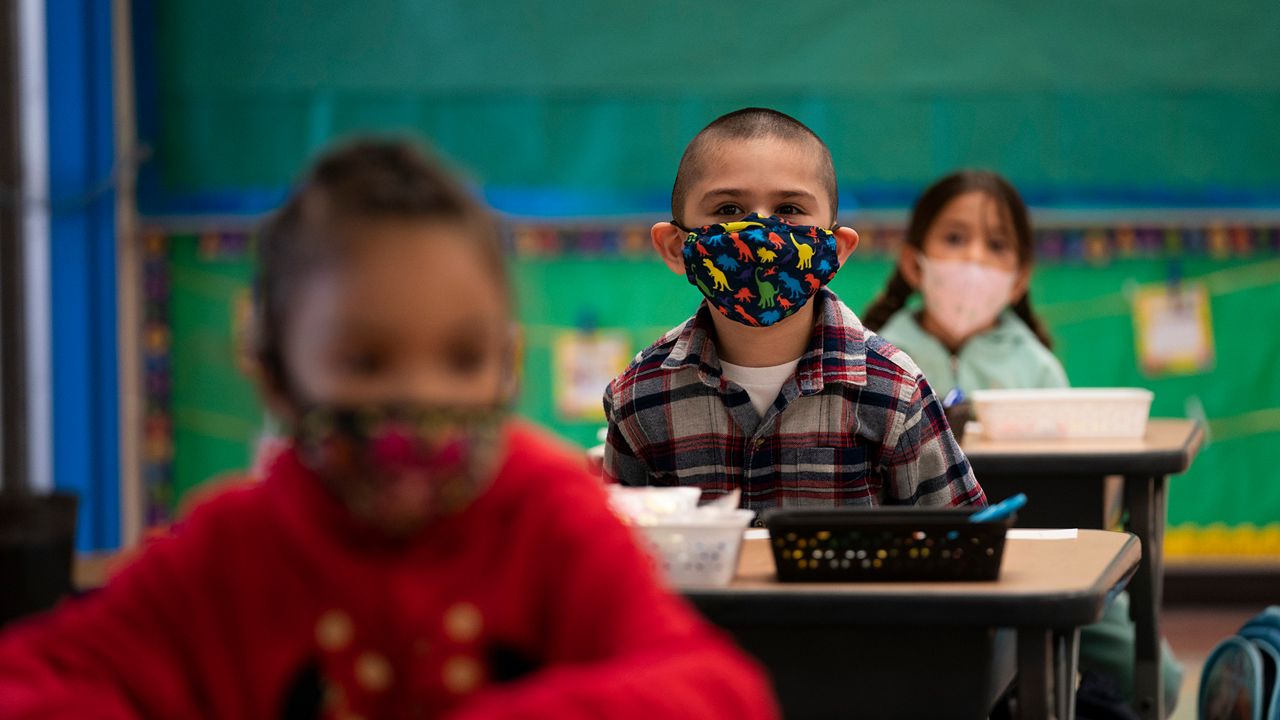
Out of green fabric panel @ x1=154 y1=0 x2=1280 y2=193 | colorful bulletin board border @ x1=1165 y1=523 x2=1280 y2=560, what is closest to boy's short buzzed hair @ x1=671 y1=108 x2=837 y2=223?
green fabric panel @ x1=154 y1=0 x2=1280 y2=193

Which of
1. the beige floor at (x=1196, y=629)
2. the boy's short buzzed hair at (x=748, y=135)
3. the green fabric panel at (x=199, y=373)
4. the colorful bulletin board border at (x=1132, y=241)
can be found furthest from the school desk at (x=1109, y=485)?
the green fabric panel at (x=199, y=373)

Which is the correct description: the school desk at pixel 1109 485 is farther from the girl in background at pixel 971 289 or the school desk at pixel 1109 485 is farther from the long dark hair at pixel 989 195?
the long dark hair at pixel 989 195

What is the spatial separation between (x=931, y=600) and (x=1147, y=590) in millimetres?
1776

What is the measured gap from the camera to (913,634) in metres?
1.93

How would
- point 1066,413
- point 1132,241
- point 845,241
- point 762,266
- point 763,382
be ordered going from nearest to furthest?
point 762,266
point 763,382
point 845,241
point 1066,413
point 1132,241

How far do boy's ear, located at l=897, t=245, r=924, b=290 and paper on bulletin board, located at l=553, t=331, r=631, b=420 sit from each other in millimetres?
1502

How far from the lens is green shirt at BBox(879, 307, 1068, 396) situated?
4.54 metres

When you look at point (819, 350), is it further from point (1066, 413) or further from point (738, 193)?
point (1066, 413)

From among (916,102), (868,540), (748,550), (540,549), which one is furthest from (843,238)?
(916,102)

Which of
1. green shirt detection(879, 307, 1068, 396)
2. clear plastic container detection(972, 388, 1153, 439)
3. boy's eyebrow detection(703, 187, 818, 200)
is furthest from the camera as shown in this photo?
green shirt detection(879, 307, 1068, 396)

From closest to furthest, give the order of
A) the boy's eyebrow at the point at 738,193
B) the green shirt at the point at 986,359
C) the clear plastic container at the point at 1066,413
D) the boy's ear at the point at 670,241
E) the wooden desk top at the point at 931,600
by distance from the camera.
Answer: the wooden desk top at the point at 931,600 → the boy's eyebrow at the point at 738,193 → the boy's ear at the point at 670,241 → the clear plastic container at the point at 1066,413 → the green shirt at the point at 986,359

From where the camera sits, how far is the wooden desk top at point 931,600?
1.84m

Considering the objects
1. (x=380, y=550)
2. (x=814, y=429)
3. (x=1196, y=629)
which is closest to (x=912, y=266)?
(x=1196, y=629)

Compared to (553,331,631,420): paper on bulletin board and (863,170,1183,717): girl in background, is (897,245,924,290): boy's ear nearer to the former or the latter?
(863,170,1183,717): girl in background
